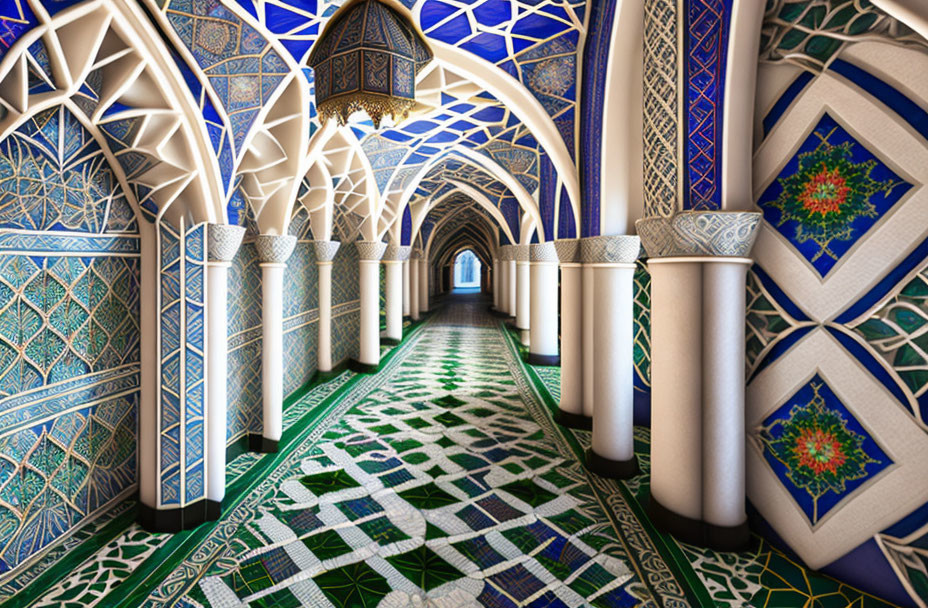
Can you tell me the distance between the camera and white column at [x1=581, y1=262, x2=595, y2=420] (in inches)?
179

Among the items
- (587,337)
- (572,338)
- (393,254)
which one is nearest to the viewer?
(587,337)

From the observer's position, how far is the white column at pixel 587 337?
4.56m

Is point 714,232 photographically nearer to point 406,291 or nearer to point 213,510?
point 213,510

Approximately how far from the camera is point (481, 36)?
380 cm

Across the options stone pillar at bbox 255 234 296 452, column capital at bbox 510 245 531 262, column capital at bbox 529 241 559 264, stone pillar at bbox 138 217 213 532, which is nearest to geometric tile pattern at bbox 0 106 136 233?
stone pillar at bbox 138 217 213 532

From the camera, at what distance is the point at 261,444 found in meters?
4.51

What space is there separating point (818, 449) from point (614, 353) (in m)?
1.53

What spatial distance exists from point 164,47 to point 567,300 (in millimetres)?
3897

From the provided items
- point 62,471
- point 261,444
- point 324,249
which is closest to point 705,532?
point 261,444

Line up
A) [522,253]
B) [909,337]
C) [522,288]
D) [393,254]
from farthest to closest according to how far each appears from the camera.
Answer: [522,288], [522,253], [393,254], [909,337]

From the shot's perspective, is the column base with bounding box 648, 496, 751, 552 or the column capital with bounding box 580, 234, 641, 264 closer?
the column base with bounding box 648, 496, 751, 552

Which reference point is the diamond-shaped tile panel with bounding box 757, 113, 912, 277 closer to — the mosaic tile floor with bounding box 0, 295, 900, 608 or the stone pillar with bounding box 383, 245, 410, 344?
the mosaic tile floor with bounding box 0, 295, 900, 608

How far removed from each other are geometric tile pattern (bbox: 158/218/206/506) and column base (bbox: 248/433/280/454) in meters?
1.25

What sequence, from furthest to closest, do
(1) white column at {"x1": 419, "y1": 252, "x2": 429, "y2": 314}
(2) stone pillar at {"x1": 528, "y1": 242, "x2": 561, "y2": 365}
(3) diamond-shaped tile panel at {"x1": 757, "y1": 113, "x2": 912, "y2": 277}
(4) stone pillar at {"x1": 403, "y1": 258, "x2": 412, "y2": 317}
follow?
(1) white column at {"x1": 419, "y1": 252, "x2": 429, "y2": 314} → (4) stone pillar at {"x1": 403, "y1": 258, "x2": 412, "y2": 317} → (2) stone pillar at {"x1": 528, "y1": 242, "x2": 561, "y2": 365} → (3) diamond-shaped tile panel at {"x1": 757, "y1": 113, "x2": 912, "y2": 277}
